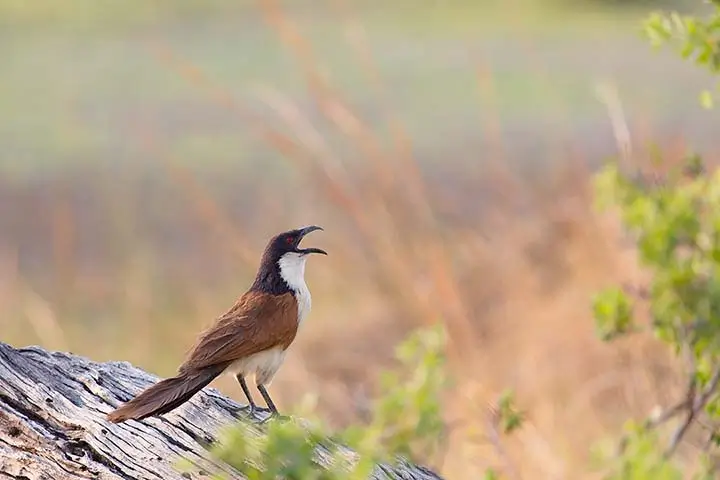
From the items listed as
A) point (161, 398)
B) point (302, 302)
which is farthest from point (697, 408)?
point (161, 398)

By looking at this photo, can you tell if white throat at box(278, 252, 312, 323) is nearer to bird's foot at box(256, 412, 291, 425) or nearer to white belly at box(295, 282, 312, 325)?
white belly at box(295, 282, 312, 325)

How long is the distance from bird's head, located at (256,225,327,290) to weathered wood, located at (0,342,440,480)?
1.18 feet

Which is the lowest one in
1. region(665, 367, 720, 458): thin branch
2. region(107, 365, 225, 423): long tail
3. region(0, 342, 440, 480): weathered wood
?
region(0, 342, 440, 480): weathered wood

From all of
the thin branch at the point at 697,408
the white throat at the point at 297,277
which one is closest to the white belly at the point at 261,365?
the white throat at the point at 297,277

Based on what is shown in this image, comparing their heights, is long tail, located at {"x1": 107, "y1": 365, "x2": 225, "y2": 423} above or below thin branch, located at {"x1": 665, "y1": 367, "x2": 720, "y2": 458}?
below

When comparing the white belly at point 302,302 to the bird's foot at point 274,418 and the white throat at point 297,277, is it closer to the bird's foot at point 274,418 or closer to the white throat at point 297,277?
the white throat at point 297,277

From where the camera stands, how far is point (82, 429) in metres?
2.61

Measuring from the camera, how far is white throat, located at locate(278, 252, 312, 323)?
2.97m

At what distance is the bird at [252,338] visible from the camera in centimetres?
253

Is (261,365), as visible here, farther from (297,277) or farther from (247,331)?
(297,277)

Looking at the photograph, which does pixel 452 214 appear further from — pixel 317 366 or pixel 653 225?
pixel 653 225

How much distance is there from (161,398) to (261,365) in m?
0.39

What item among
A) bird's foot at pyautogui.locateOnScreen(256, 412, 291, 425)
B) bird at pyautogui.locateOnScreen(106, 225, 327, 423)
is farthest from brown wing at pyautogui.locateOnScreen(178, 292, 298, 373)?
bird's foot at pyautogui.locateOnScreen(256, 412, 291, 425)

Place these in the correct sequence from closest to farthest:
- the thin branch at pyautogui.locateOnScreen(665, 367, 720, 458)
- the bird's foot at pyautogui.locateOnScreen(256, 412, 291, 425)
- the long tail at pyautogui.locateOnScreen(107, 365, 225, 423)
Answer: the long tail at pyautogui.locateOnScreen(107, 365, 225, 423) → the bird's foot at pyautogui.locateOnScreen(256, 412, 291, 425) → the thin branch at pyautogui.locateOnScreen(665, 367, 720, 458)
